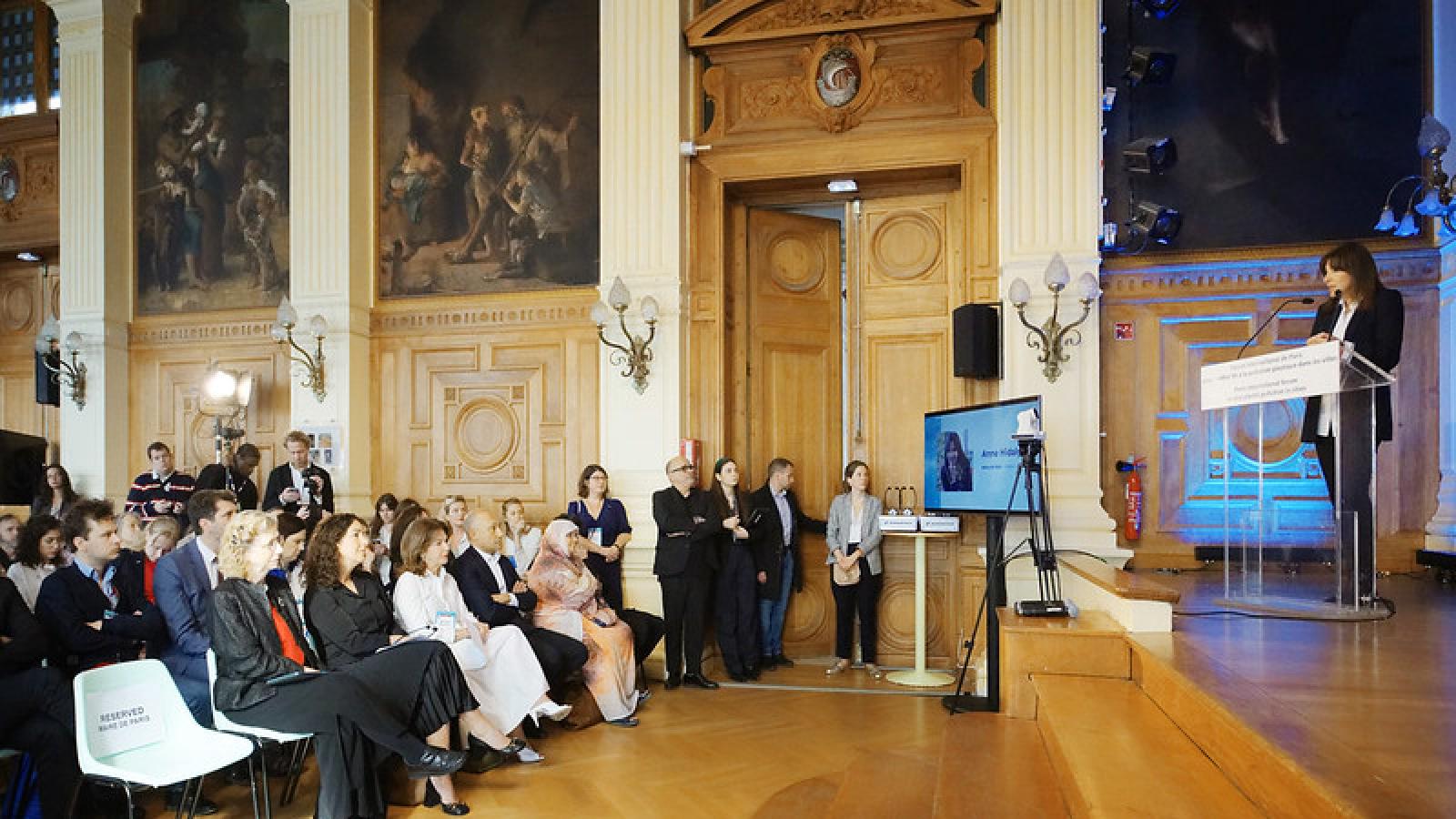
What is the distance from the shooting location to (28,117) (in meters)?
9.58

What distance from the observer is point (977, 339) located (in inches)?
271

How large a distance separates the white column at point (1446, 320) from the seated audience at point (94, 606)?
24.1 feet

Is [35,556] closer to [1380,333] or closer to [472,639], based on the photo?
[472,639]

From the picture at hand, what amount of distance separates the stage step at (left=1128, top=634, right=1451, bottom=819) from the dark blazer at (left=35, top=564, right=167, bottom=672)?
164 inches

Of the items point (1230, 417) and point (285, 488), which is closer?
point (1230, 417)

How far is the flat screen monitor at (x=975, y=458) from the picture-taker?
5.73 metres

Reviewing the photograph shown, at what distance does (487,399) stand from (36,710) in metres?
4.64

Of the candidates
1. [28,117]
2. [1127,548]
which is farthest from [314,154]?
[1127,548]

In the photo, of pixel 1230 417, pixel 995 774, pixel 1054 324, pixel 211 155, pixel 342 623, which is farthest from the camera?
pixel 211 155

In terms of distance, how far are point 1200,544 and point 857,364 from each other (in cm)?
Result: 279

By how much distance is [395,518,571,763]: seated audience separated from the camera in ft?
16.0

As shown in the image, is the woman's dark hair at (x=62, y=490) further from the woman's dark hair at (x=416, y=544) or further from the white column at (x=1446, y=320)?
the white column at (x=1446, y=320)

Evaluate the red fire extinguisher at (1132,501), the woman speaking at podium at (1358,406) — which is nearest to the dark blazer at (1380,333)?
the woman speaking at podium at (1358,406)

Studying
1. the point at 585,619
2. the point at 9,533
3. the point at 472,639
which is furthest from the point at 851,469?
the point at 9,533
